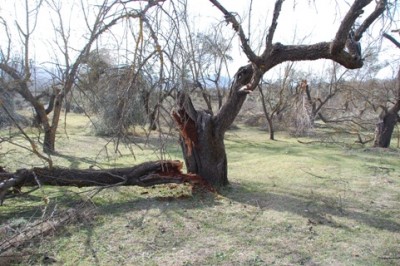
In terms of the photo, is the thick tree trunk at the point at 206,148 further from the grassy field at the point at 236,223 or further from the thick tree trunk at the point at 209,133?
the grassy field at the point at 236,223

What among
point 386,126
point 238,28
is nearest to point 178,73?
point 238,28

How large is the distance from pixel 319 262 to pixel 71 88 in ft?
11.5

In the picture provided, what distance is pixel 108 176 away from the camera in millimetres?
6062

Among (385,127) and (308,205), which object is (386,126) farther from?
(308,205)

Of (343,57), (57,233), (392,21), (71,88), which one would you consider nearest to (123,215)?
(57,233)

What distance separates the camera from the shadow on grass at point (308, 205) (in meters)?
5.00

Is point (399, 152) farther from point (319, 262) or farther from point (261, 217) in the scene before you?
point (319, 262)

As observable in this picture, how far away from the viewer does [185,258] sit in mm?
3924

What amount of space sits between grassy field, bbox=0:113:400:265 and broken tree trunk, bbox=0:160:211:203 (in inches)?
8.4

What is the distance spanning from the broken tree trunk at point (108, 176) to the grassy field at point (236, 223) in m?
0.21

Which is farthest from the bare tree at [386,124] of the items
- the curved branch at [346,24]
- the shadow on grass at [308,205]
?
the curved branch at [346,24]

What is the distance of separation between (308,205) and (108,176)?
121 inches

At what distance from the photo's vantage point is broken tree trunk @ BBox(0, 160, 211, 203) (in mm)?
5523

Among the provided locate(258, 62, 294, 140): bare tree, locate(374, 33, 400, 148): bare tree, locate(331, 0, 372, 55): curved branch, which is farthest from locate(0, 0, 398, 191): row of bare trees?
locate(258, 62, 294, 140): bare tree
